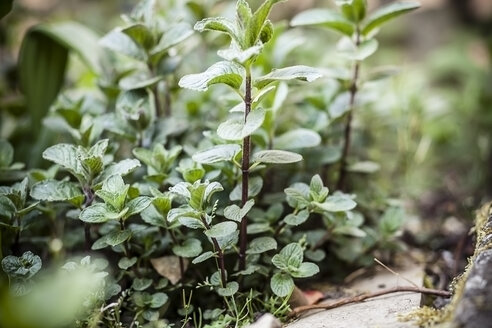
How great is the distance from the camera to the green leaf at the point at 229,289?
1203 mm

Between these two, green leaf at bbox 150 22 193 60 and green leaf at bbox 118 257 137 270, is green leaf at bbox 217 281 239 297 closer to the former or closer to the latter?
green leaf at bbox 118 257 137 270

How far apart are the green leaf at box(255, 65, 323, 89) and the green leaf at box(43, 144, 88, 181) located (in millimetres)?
454

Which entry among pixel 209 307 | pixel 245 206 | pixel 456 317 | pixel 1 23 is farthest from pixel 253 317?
pixel 1 23

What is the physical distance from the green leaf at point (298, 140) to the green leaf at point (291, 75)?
0.29 metres

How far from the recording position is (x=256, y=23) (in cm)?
112

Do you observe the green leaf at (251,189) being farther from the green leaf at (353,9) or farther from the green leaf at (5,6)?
the green leaf at (5,6)

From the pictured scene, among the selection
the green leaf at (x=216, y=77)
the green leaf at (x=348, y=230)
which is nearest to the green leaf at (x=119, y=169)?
the green leaf at (x=216, y=77)

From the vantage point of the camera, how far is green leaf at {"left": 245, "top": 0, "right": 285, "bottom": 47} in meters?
1.11

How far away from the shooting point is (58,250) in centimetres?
135

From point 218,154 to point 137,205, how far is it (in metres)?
0.21

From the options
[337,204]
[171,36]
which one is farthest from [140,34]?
[337,204]

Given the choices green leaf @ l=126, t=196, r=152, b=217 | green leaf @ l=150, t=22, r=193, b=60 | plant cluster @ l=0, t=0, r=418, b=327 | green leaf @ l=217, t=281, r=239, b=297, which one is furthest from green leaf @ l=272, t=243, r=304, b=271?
green leaf @ l=150, t=22, r=193, b=60

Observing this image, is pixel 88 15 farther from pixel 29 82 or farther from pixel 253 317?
pixel 253 317

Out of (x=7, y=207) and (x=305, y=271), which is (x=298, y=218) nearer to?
(x=305, y=271)
